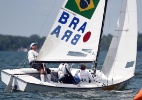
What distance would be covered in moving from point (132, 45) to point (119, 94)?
97.6 inches

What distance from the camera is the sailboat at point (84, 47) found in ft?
66.3

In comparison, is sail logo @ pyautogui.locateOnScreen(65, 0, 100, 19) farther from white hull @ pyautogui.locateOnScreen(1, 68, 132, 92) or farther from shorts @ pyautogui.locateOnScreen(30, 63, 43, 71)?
white hull @ pyautogui.locateOnScreen(1, 68, 132, 92)

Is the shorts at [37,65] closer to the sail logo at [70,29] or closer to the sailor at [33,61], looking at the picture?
the sailor at [33,61]

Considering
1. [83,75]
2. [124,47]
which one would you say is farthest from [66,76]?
[124,47]

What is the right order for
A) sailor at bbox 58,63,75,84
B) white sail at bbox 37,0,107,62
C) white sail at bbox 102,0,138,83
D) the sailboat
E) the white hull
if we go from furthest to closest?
white sail at bbox 102,0,138,83 → white sail at bbox 37,0,107,62 → sailor at bbox 58,63,75,84 → the sailboat → the white hull

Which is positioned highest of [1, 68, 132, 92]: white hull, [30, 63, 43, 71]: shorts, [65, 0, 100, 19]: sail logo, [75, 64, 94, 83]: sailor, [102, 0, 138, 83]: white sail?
[65, 0, 100, 19]: sail logo

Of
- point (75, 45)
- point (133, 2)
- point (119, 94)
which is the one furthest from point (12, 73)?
point (133, 2)

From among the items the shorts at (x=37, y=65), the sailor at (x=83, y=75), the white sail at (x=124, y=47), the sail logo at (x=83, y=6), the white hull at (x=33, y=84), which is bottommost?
the white hull at (x=33, y=84)

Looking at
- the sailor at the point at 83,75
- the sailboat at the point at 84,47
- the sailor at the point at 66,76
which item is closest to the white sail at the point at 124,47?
the sailboat at the point at 84,47

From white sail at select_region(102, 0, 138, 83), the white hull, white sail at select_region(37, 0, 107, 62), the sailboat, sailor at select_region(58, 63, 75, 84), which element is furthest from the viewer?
white sail at select_region(102, 0, 138, 83)

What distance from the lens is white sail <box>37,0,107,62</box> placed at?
20547 millimetres

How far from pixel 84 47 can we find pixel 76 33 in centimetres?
62

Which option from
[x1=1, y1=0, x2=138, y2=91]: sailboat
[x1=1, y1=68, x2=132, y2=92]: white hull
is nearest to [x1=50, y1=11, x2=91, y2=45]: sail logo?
[x1=1, y1=0, x2=138, y2=91]: sailboat

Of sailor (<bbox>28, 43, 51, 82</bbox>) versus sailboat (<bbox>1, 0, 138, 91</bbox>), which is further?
sailor (<bbox>28, 43, 51, 82</bbox>)
